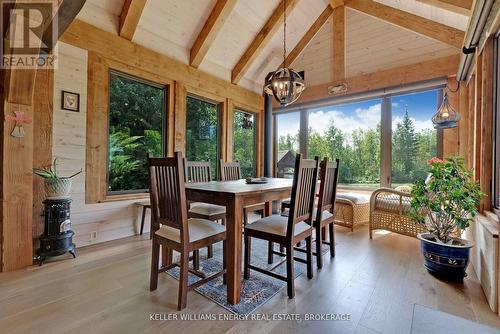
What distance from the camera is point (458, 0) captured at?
264cm

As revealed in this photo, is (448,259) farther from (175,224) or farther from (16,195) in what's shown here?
(16,195)

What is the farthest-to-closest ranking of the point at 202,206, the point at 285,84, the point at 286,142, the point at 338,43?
the point at 286,142, the point at 338,43, the point at 202,206, the point at 285,84

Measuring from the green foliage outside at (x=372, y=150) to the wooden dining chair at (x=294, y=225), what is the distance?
261 centimetres

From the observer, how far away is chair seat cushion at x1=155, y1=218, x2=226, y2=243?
1.74 metres

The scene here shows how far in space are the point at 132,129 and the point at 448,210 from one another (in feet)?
12.6

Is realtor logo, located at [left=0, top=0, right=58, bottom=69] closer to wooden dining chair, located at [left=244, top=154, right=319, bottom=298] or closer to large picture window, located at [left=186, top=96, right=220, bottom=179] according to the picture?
large picture window, located at [left=186, top=96, right=220, bottom=179]

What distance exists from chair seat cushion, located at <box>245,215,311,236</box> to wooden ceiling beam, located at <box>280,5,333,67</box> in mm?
4278

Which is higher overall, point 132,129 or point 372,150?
point 132,129

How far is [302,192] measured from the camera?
1.97 m

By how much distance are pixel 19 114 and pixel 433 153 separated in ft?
18.2

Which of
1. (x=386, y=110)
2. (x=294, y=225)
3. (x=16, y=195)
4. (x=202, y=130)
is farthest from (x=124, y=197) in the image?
(x=386, y=110)

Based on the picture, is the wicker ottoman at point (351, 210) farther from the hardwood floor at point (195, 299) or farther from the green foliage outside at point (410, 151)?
the hardwood floor at point (195, 299)

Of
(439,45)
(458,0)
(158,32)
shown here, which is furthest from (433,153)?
(158,32)

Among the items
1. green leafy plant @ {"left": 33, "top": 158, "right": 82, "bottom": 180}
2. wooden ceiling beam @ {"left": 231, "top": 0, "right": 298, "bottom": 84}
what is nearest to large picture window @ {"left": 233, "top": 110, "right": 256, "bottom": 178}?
wooden ceiling beam @ {"left": 231, "top": 0, "right": 298, "bottom": 84}
